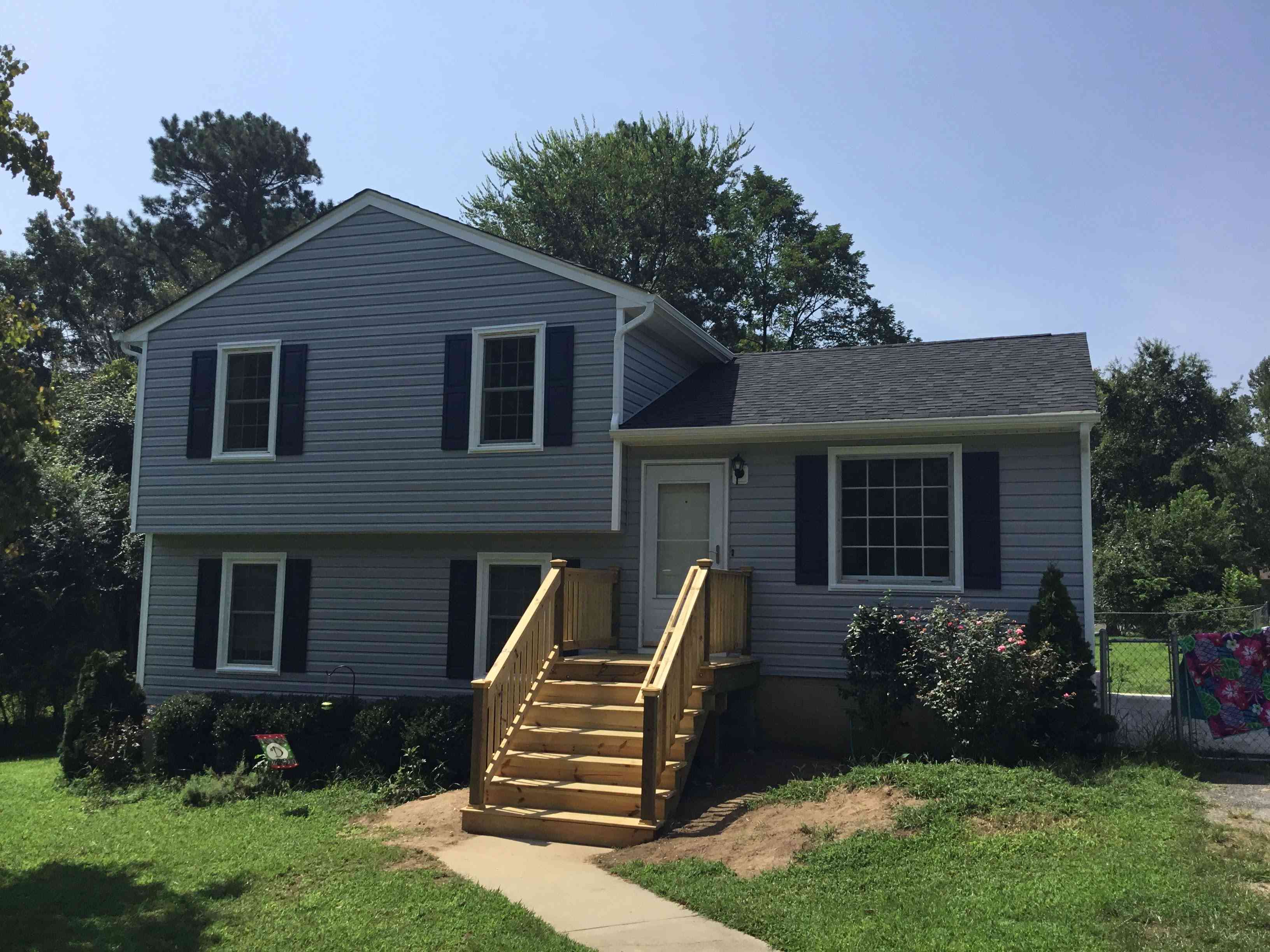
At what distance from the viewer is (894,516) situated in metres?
11.5

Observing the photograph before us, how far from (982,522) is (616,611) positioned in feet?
13.6

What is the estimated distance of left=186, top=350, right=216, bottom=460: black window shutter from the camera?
14062 millimetres

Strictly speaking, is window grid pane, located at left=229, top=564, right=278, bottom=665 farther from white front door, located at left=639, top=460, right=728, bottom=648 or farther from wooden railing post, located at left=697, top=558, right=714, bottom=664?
wooden railing post, located at left=697, top=558, right=714, bottom=664

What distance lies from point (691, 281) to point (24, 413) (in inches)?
1000

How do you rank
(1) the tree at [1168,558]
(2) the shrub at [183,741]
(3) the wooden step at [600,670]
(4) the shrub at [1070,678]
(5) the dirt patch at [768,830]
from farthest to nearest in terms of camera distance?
(1) the tree at [1168,558] → (2) the shrub at [183,741] → (3) the wooden step at [600,670] → (4) the shrub at [1070,678] → (5) the dirt patch at [768,830]

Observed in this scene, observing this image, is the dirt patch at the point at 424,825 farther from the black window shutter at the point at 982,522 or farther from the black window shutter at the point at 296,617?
the black window shutter at the point at 982,522

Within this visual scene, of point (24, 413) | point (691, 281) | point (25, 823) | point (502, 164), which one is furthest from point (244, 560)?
point (502, 164)

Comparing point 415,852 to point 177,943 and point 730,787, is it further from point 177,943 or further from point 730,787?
point 730,787

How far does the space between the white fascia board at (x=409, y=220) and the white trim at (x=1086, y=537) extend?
4701 mm

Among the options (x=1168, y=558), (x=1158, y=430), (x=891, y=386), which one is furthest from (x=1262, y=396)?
(x=891, y=386)

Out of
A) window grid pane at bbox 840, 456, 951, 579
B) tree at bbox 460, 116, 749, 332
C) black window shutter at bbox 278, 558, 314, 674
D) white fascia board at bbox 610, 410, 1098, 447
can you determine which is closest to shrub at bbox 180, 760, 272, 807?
black window shutter at bbox 278, 558, 314, 674

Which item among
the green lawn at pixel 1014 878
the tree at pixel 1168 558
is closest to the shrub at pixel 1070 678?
the green lawn at pixel 1014 878

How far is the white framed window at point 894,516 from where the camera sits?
1127 centimetres

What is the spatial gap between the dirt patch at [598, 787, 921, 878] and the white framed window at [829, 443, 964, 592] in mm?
3079
